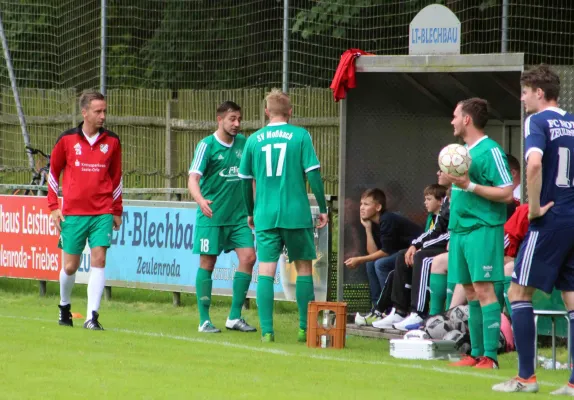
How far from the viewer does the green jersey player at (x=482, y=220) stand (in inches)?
342

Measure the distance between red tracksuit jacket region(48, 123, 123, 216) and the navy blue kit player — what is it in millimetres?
4540

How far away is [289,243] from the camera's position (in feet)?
34.4

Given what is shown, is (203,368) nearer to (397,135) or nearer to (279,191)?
(279,191)

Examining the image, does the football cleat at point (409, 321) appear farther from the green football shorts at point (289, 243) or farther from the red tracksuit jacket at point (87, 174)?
the red tracksuit jacket at point (87, 174)

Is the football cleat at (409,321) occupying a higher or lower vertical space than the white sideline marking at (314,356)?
higher

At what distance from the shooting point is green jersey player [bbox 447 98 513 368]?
870cm

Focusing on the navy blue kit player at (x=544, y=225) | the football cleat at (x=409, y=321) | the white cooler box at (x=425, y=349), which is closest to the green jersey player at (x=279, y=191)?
the football cleat at (x=409, y=321)

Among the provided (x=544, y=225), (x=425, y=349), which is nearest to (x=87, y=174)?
(x=425, y=349)

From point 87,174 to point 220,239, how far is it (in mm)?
1321

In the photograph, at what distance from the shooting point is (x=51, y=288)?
626 inches

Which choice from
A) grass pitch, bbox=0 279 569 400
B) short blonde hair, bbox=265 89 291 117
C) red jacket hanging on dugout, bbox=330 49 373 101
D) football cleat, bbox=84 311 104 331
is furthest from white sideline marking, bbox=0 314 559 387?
red jacket hanging on dugout, bbox=330 49 373 101

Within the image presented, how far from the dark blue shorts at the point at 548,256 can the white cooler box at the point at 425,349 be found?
1964 millimetres

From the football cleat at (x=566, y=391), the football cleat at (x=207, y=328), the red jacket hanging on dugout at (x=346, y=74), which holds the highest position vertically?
the red jacket hanging on dugout at (x=346, y=74)

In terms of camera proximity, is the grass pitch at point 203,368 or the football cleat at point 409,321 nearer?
the grass pitch at point 203,368
